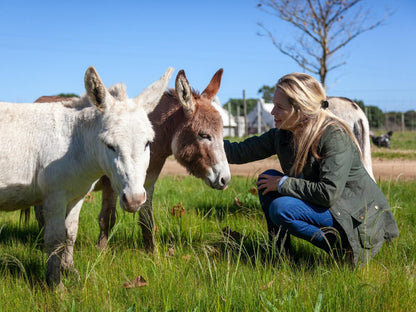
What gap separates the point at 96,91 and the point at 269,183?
1.53 meters

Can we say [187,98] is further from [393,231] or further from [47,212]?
[393,231]

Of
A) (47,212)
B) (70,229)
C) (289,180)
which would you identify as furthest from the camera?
(70,229)

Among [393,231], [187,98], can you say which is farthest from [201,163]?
[393,231]

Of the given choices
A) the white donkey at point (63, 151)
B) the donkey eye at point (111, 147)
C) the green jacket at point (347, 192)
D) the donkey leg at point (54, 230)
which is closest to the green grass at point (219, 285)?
the donkey leg at point (54, 230)

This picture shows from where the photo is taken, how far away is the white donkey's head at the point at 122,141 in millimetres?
2387

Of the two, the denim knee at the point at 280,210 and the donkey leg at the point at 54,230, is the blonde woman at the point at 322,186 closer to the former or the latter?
the denim knee at the point at 280,210

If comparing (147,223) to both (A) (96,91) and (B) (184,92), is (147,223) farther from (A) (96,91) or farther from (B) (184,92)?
(A) (96,91)

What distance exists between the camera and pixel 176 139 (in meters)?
3.58

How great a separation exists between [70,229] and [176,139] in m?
1.25

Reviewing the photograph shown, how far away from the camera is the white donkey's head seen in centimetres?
239

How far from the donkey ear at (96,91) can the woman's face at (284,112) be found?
1315 millimetres

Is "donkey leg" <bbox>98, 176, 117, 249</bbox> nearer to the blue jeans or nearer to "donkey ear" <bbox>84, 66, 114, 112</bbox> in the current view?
"donkey ear" <bbox>84, 66, 114, 112</bbox>

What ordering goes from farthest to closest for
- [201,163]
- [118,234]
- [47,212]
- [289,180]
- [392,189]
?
[392,189]
[118,234]
[201,163]
[289,180]
[47,212]

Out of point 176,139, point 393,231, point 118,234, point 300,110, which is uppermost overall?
point 300,110
